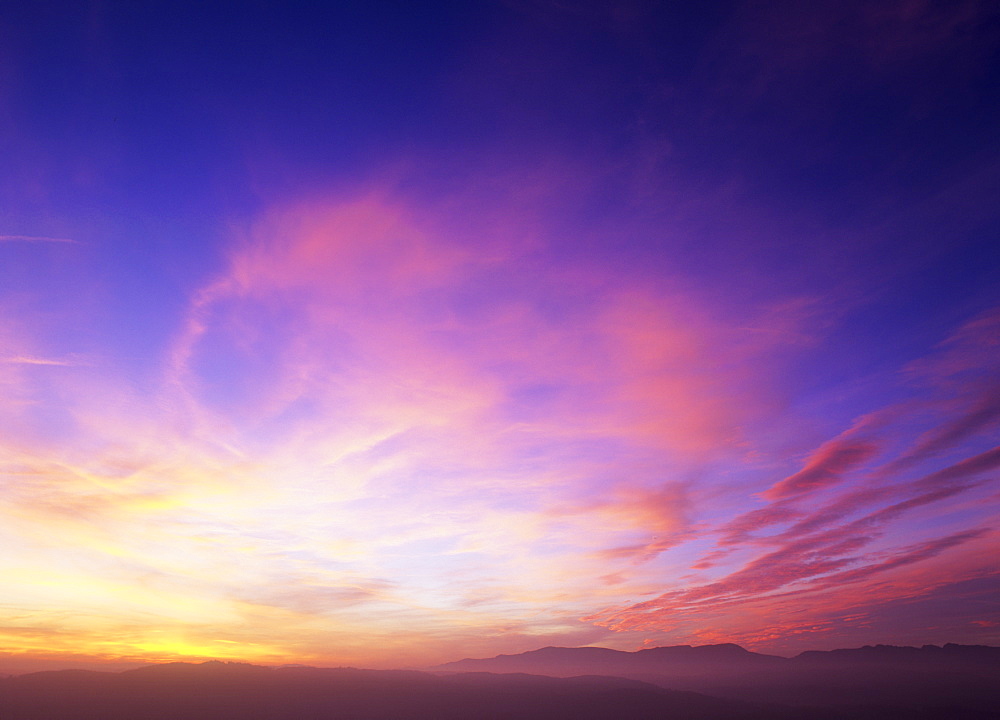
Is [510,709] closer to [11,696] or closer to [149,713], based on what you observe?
[149,713]

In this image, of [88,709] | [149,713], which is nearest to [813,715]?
[149,713]

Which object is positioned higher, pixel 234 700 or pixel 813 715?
pixel 234 700

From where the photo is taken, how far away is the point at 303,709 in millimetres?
→ 178000

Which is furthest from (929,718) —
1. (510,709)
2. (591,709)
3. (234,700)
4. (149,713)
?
(149,713)

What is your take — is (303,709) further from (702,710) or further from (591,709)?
(702,710)

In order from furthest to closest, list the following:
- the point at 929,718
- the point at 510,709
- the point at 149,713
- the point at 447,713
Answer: the point at 929,718 → the point at 510,709 → the point at 447,713 → the point at 149,713

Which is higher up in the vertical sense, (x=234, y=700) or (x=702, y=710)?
(x=234, y=700)

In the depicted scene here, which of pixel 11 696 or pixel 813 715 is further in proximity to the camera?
pixel 813 715

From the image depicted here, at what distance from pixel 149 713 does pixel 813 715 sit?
249 m

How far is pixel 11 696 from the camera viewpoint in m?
183

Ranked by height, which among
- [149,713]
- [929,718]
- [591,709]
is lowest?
[929,718]

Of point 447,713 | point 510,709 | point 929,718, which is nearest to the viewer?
point 447,713

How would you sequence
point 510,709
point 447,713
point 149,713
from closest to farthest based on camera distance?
point 149,713 → point 447,713 → point 510,709

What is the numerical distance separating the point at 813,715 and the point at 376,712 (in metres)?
177
